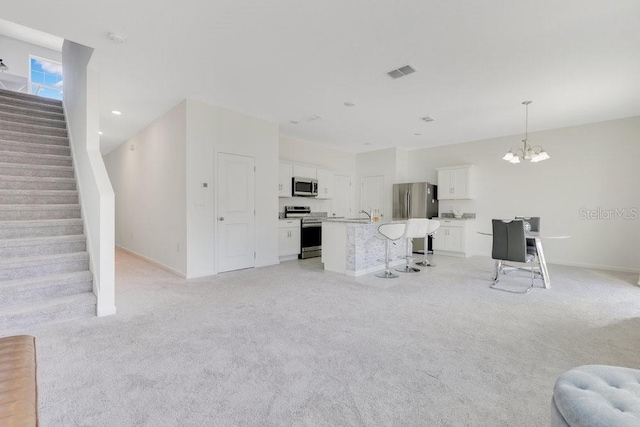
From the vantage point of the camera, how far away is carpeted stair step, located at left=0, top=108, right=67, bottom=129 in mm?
4391

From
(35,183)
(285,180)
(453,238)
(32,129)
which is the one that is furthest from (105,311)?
(453,238)

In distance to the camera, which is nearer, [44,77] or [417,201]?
[417,201]

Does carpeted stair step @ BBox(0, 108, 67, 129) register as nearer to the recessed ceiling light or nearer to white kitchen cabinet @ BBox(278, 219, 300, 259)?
the recessed ceiling light

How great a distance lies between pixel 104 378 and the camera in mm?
1896

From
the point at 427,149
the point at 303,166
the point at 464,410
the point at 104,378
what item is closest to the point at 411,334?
the point at 464,410

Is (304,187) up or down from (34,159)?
down

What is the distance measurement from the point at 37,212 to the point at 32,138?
1631mm

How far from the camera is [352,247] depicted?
4730 mm

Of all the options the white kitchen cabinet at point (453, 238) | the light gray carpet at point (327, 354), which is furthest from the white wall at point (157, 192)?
the white kitchen cabinet at point (453, 238)

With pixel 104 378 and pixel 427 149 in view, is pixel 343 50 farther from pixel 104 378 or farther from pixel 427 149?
pixel 427 149

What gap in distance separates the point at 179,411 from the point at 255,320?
127cm

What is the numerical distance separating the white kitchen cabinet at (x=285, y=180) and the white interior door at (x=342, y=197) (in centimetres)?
169

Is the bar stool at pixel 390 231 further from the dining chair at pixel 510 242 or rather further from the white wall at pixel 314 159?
the white wall at pixel 314 159

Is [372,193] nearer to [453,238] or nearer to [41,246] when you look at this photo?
[453,238]
